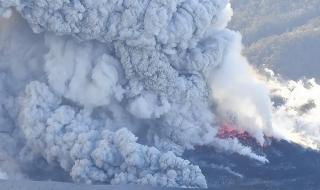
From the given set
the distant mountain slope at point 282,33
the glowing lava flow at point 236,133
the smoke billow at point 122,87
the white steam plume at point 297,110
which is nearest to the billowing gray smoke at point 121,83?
A: the smoke billow at point 122,87

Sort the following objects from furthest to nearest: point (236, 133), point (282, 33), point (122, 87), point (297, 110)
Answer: point (282, 33)
point (297, 110)
point (236, 133)
point (122, 87)

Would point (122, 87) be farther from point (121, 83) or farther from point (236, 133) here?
point (236, 133)

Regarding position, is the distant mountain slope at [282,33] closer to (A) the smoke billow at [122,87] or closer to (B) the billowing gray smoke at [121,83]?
(A) the smoke billow at [122,87]

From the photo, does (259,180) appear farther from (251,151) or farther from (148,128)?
(148,128)

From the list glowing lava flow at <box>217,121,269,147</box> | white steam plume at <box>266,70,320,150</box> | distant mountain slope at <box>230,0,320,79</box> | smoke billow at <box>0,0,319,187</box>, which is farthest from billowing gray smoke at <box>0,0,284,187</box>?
distant mountain slope at <box>230,0,320,79</box>

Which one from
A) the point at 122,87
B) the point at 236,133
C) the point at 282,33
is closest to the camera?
the point at 122,87

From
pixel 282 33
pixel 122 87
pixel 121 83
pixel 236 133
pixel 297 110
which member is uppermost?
pixel 282 33

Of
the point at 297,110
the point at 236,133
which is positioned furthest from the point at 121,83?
the point at 297,110
